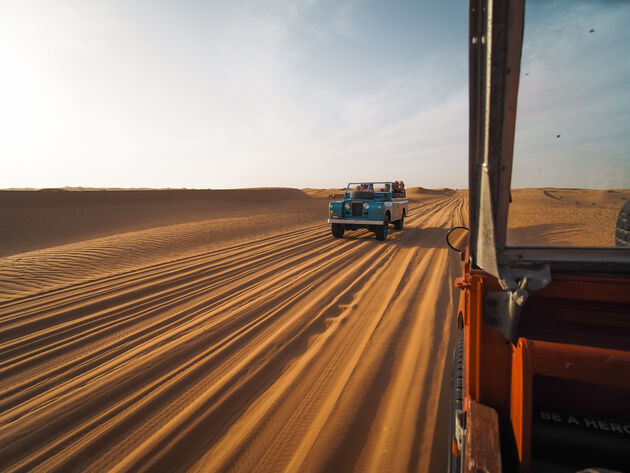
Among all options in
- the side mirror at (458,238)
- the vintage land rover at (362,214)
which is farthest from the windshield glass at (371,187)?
the side mirror at (458,238)

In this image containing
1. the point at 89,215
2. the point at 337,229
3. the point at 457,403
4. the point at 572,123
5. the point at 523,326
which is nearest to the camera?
the point at 572,123

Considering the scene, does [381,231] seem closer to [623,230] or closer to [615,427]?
[623,230]

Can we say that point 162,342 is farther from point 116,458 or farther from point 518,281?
point 518,281

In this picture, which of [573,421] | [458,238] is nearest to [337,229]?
[458,238]

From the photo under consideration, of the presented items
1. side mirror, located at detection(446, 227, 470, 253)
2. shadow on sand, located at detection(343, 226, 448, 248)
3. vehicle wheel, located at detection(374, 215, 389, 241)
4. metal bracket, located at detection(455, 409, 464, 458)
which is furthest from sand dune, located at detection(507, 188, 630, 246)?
vehicle wheel, located at detection(374, 215, 389, 241)

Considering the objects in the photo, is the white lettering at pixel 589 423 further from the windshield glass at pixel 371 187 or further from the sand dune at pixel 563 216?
the windshield glass at pixel 371 187

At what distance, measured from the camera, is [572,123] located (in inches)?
42.6

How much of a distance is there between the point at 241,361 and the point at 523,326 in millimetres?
2360

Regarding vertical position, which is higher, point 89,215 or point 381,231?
point 89,215

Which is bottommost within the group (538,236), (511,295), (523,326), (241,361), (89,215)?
(241,361)

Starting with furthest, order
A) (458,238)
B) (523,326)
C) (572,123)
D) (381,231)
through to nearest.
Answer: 1. (381,231)
2. (458,238)
3. (523,326)
4. (572,123)

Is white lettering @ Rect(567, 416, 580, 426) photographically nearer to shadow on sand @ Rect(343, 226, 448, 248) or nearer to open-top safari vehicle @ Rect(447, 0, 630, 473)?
open-top safari vehicle @ Rect(447, 0, 630, 473)

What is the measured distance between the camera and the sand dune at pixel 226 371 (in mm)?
1907

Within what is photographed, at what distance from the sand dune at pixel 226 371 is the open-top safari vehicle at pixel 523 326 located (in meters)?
0.88
